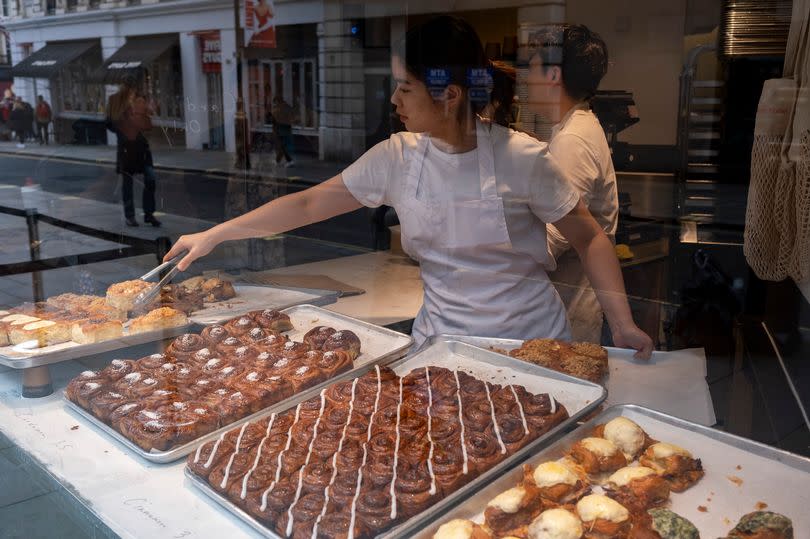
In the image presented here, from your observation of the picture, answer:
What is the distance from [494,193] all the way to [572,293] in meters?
0.51

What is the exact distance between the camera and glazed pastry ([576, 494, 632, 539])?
110 centimetres

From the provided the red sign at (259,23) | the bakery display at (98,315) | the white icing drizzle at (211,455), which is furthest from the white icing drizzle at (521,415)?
the red sign at (259,23)

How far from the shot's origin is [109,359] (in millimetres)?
1728

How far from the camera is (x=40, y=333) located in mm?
1788

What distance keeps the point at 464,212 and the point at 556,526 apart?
3.18ft

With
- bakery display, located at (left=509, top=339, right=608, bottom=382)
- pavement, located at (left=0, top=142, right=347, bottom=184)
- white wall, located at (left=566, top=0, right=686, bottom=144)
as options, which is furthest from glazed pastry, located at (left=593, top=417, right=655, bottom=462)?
pavement, located at (left=0, top=142, right=347, bottom=184)

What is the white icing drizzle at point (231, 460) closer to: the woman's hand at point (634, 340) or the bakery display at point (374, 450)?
the bakery display at point (374, 450)

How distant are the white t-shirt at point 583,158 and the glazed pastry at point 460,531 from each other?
102cm

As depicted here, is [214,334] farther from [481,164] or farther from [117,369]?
[481,164]

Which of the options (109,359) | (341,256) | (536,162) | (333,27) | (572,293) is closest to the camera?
(109,359)

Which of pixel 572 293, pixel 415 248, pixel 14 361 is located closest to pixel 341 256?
pixel 415 248

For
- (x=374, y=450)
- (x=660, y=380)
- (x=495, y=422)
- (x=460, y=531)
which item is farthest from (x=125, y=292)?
(x=660, y=380)

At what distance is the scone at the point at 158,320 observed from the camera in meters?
1.88

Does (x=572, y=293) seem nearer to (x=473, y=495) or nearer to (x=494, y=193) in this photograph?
(x=494, y=193)
